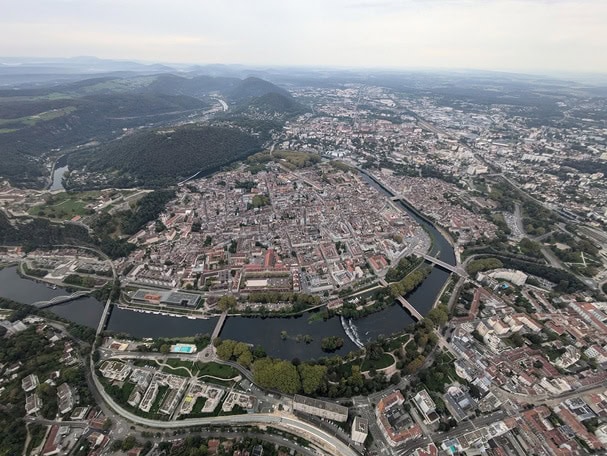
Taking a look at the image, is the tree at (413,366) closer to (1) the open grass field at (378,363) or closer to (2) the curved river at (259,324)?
(1) the open grass field at (378,363)

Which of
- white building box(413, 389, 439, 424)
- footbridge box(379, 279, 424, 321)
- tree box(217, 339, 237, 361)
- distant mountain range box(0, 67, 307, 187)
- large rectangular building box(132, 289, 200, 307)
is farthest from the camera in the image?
distant mountain range box(0, 67, 307, 187)

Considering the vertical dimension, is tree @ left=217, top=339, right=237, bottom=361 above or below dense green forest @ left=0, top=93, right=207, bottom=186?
below

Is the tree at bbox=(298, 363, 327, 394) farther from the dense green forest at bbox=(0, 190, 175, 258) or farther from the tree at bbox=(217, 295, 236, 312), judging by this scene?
the dense green forest at bbox=(0, 190, 175, 258)

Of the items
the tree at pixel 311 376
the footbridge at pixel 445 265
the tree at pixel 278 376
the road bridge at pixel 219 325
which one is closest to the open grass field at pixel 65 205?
the road bridge at pixel 219 325

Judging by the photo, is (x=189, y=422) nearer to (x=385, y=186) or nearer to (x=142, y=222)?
(x=142, y=222)

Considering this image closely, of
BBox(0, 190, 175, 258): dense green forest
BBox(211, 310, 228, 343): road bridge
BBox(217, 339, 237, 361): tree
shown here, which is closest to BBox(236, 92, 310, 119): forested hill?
BBox(0, 190, 175, 258): dense green forest

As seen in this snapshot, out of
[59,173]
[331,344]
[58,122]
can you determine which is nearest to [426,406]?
[331,344]
